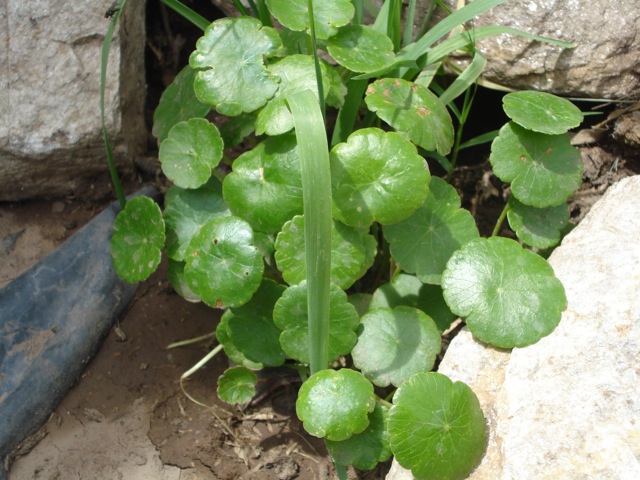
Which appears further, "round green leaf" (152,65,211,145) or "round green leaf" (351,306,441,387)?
"round green leaf" (152,65,211,145)

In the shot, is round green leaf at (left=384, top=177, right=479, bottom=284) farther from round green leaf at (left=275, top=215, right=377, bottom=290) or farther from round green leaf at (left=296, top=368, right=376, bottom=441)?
round green leaf at (left=296, top=368, right=376, bottom=441)

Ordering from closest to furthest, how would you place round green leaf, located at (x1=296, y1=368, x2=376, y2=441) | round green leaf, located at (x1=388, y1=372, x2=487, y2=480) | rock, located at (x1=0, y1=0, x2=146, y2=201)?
round green leaf, located at (x1=388, y1=372, x2=487, y2=480), round green leaf, located at (x1=296, y1=368, x2=376, y2=441), rock, located at (x1=0, y1=0, x2=146, y2=201)


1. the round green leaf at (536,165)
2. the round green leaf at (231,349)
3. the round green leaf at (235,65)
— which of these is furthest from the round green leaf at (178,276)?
the round green leaf at (536,165)

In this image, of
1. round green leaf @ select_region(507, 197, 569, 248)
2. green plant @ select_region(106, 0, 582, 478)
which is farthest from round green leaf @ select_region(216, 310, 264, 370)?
round green leaf @ select_region(507, 197, 569, 248)

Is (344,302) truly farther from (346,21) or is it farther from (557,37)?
(557,37)

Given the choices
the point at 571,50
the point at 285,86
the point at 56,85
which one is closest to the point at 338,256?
the point at 285,86

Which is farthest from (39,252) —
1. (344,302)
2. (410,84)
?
(410,84)

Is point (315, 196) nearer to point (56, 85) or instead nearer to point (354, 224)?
point (354, 224)

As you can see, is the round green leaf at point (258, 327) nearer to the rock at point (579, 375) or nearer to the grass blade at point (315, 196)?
the grass blade at point (315, 196)
